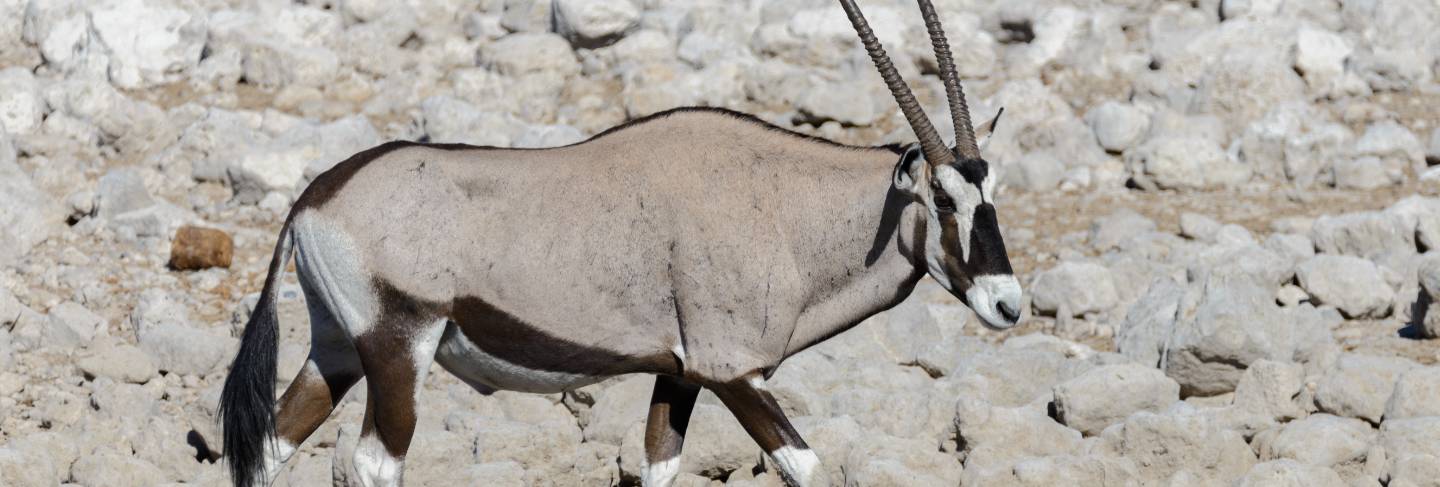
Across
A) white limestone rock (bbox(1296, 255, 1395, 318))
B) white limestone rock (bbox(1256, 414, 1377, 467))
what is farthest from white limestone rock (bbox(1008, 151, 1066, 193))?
white limestone rock (bbox(1256, 414, 1377, 467))

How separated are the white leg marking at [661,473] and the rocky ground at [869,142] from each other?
834 millimetres

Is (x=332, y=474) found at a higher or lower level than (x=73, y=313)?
higher

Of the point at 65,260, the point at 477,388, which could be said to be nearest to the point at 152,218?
the point at 65,260

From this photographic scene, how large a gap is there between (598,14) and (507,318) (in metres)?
9.95

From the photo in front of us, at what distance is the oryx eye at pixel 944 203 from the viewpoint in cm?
686

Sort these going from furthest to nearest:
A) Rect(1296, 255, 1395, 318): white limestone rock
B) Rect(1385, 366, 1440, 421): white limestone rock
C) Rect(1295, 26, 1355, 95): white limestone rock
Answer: Rect(1295, 26, 1355, 95): white limestone rock
Rect(1296, 255, 1395, 318): white limestone rock
Rect(1385, 366, 1440, 421): white limestone rock

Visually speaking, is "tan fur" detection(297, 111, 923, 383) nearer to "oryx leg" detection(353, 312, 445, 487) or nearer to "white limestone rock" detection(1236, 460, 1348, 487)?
"oryx leg" detection(353, 312, 445, 487)

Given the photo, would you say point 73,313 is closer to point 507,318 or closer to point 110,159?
point 110,159

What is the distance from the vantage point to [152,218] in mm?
12688

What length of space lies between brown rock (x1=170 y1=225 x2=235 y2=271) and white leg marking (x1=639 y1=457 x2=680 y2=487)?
6.04 meters

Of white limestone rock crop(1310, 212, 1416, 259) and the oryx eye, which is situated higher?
the oryx eye

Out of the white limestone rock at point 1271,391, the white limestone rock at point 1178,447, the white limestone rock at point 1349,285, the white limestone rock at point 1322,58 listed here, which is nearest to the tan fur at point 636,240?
the white limestone rock at point 1178,447

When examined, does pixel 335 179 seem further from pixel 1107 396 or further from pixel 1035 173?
pixel 1035 173

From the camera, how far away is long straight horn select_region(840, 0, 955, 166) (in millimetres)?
6910
